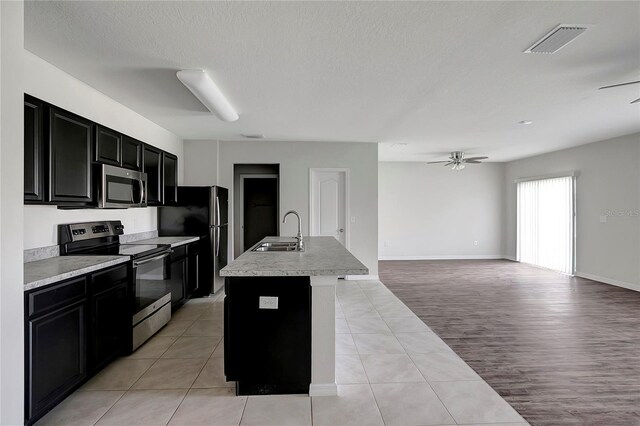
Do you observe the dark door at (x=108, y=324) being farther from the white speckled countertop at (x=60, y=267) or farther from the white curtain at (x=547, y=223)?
the white curtain at (x=547, y=223)

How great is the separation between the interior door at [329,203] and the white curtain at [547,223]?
4425 millimetres

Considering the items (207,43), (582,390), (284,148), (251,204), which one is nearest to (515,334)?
(582,390)

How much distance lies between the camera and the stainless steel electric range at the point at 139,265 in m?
2.94

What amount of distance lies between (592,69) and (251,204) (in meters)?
5.93

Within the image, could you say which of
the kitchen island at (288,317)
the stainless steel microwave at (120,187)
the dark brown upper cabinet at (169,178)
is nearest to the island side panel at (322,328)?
the kitchen island at (288,317)

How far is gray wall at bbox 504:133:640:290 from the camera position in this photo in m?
5.35

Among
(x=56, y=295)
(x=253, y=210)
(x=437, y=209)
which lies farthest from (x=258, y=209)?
(x=56, y=295)

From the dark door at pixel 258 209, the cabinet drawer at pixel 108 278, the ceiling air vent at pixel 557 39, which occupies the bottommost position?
the cabinet drawer at pixel 108 278

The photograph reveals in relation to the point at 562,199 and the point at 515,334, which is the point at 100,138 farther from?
the point at 562,199

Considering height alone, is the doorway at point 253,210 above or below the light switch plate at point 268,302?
above

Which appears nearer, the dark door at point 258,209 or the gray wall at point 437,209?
Answer: the dark door at point 258,209

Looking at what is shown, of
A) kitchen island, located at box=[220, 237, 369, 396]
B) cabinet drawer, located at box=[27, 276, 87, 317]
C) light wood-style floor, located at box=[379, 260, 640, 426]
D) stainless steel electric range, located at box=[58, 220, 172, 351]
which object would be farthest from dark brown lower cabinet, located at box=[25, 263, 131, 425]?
light wood-style floor, located at box=[379, 260, 640, 426]

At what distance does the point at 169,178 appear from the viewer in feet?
14.9

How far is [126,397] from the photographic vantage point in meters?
2.30
